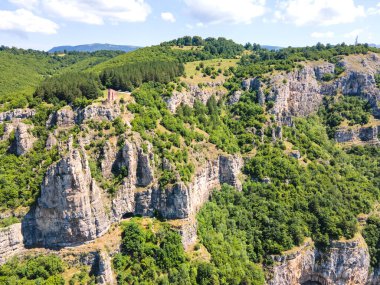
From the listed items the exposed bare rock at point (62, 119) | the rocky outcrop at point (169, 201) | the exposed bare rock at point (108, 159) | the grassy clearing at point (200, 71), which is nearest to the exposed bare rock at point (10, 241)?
the exposed bare rock at point (108, 159)

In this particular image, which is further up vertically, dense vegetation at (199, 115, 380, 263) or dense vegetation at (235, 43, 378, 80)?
dense vegetation at (235, 43, 378, 80)

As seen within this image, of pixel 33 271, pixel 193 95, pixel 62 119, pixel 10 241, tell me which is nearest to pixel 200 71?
pixel 193 95

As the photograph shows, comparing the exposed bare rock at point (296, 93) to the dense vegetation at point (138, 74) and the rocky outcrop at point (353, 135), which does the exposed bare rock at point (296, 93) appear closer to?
the rocky outcrop at point (353, 135)

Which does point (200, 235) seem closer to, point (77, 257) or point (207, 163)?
point (207, 163)

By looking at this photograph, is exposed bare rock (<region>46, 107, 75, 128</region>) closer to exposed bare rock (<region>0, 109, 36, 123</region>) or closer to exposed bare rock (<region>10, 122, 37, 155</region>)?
exposed bare rock (<region>10, 122, 37, 155</region>)

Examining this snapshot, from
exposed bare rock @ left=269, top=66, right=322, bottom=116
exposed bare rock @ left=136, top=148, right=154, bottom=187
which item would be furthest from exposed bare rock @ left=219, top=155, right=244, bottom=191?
exposed bare rock @ left=269, top=66, right=322, bottom=116

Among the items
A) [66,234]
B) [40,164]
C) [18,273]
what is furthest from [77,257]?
[40,164]
